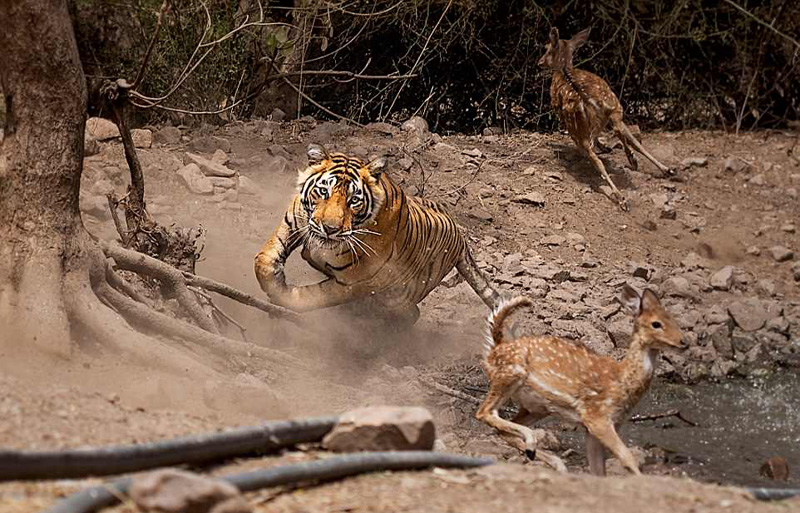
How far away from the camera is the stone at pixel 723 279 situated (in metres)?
11.6

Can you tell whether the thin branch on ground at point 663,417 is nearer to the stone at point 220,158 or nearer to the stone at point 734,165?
the stone at point 220,158

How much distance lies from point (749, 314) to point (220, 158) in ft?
17.7

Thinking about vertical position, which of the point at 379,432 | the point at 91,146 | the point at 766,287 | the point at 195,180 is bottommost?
the point at 766,287

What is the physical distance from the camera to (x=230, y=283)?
31.6 feet

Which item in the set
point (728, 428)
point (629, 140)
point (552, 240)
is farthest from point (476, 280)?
point (629, 140)

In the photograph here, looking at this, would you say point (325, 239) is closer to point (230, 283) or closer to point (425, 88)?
point (230, 283)

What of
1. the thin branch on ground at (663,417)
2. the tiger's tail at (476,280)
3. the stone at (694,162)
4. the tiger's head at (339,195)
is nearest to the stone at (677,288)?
the tiger's tail at (476,280)

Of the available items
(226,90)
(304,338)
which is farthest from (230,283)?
(226,90)

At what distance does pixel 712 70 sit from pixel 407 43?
437 cm

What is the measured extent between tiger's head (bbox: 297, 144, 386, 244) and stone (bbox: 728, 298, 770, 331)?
3.98 m

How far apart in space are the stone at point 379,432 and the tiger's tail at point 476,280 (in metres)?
5.09

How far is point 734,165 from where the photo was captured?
47.9 ft

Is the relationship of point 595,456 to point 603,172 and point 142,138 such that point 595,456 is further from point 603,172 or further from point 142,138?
point 603,172

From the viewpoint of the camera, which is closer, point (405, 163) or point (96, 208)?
point (96, 208)
